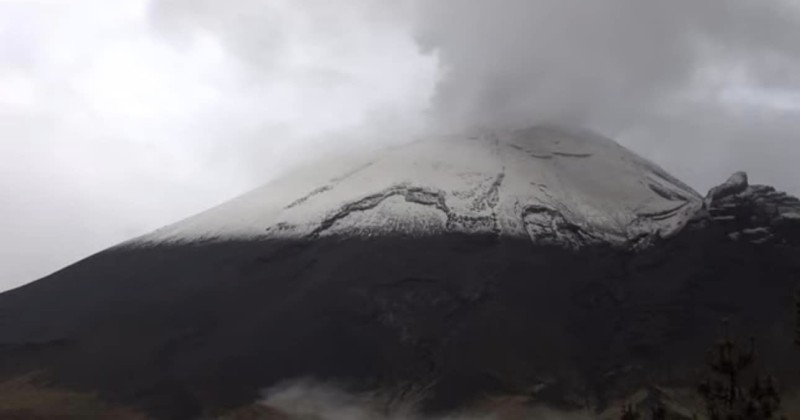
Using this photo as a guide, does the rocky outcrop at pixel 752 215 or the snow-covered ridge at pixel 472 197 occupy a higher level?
the snow-covered ridge at pixel 472 197

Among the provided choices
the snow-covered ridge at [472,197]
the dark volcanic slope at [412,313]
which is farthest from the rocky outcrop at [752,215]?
the snow-covered ridge at [472,197]

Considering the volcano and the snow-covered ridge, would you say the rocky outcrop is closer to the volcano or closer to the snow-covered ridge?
the volcano

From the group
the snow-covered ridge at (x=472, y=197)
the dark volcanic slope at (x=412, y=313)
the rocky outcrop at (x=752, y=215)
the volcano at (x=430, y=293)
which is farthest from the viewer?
the snow-covered ridge at (x=472, y=197)

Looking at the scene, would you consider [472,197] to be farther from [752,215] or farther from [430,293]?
[752,215]

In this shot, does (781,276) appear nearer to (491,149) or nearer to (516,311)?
(516,311)

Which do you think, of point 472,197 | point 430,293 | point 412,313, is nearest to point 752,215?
point 472,197

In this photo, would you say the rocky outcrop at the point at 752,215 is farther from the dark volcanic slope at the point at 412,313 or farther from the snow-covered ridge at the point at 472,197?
the snow-covered ridge at the point at 472,197

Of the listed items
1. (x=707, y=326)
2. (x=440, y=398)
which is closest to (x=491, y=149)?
(x=707, y=326)
